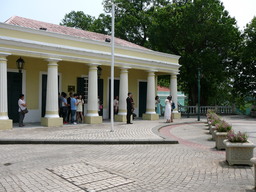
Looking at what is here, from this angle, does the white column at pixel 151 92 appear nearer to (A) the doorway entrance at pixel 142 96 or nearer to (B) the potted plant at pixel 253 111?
(A) the doorway entrance at pixel 142 96

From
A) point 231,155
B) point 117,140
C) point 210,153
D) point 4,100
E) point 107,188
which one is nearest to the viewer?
point 107,188

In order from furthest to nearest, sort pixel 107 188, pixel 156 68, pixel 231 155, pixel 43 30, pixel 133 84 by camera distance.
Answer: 1. pixel 133 84
2. pixel 156 68
3. pixel 43 30
4. pixel 231 155
5. pixel 107 188

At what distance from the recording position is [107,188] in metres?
4.84

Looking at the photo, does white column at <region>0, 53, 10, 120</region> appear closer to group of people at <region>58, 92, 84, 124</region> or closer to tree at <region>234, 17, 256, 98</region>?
group of people at <region>58, 92, 84, 124</region>

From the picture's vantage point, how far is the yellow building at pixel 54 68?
1292 cm

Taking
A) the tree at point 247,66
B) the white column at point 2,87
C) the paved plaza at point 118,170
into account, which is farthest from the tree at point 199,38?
the paved plaza at point 118,170

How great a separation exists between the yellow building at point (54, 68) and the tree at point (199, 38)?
6.41 metres

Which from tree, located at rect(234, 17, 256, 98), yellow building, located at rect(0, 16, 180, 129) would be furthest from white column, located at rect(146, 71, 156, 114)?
tree, located at rect(234, 17, 256, 98)

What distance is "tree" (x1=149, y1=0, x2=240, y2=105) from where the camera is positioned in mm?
25625

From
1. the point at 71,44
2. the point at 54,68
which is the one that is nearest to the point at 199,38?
the point at 71,44

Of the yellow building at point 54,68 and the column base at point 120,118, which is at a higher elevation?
the yellow building at point 54,68

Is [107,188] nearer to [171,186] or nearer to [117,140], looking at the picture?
[171,186]

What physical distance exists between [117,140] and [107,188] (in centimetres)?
486

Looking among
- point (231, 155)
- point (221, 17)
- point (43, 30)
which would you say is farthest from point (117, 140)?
point (221, 17)
